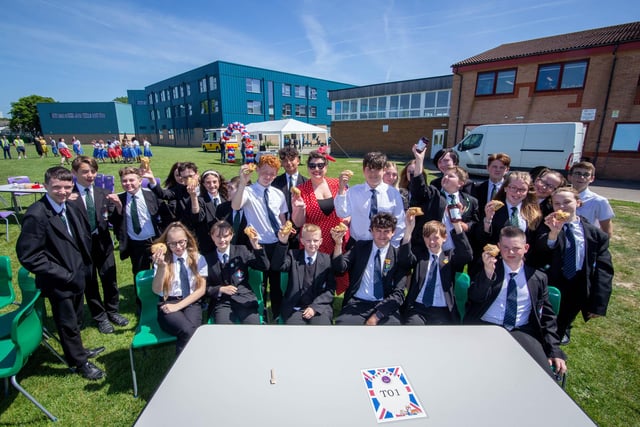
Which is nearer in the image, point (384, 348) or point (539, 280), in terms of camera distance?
point (384, 348)

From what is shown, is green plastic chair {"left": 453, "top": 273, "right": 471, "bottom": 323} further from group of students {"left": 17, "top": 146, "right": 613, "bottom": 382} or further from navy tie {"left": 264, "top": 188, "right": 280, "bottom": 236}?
navy tie {"left": 264, "top": 188, "right": 280, "bottom": 236}

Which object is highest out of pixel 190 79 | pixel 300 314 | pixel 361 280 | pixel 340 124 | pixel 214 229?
pixel 190 79

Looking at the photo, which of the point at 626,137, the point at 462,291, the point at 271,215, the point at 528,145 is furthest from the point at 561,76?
the point at 271,215

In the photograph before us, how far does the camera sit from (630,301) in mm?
4820

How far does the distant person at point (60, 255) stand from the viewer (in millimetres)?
2885

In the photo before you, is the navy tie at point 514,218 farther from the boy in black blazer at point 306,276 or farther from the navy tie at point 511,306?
the boy in black blazer at point 306,276

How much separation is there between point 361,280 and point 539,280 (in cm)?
178

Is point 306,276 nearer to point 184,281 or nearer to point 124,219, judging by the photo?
point 184,281

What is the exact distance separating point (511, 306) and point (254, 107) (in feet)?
157

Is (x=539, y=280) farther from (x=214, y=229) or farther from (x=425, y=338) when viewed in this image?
(x=214, y=229)

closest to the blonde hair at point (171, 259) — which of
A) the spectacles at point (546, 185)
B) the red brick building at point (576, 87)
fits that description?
the spectacles at point (546, 185)

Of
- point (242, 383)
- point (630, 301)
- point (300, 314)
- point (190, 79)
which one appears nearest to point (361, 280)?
point (300, 314)

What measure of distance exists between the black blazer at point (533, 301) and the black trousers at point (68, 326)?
13.4 ft

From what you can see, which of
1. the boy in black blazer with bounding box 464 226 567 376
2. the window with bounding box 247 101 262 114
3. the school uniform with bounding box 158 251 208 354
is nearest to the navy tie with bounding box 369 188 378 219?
the boy in black blazer with bounding box 464 226 567 376
